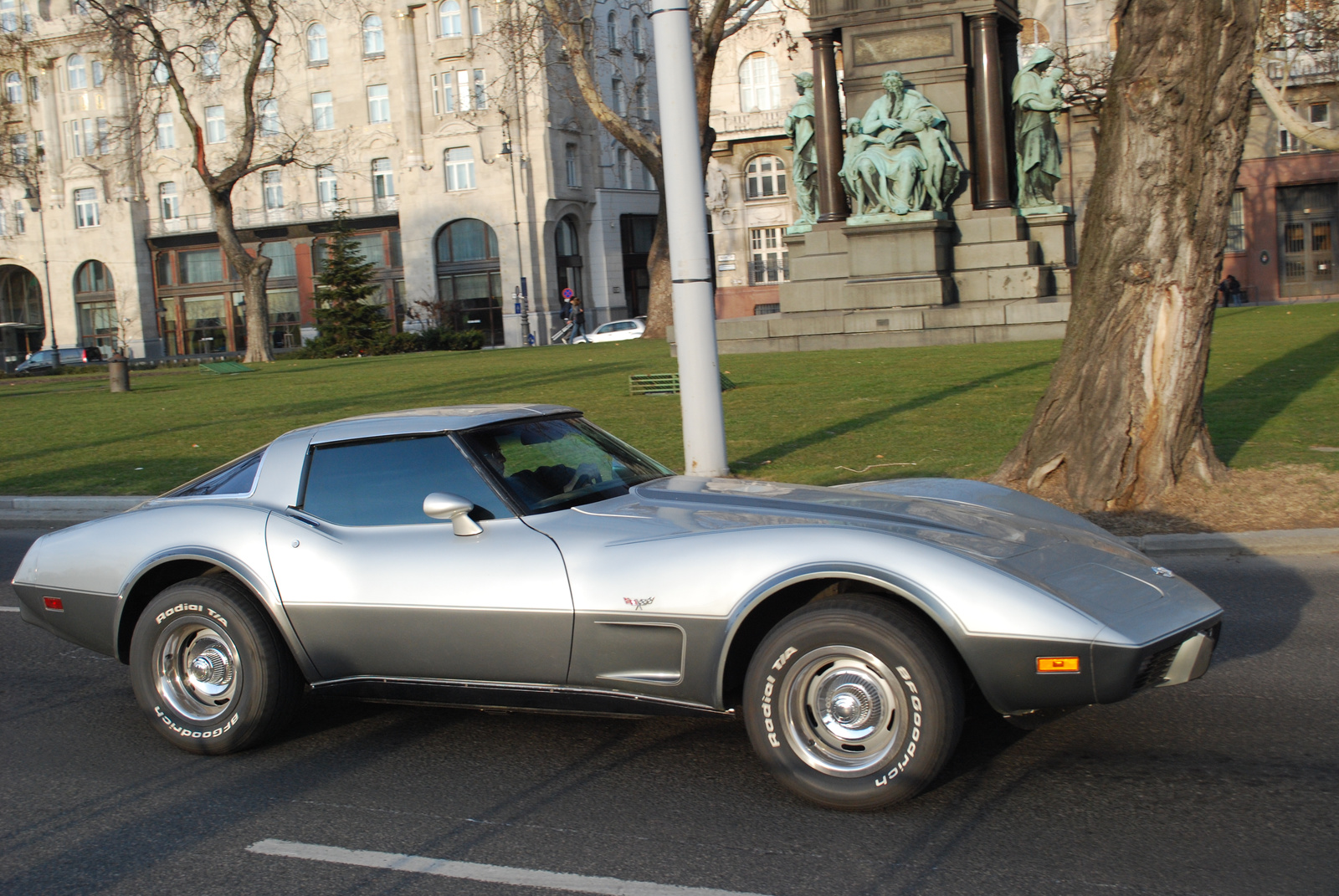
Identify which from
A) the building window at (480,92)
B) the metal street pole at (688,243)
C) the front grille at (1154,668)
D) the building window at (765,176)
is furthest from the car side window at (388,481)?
the building window at (480,92)

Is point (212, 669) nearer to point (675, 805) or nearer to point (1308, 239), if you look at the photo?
point (675, 805)

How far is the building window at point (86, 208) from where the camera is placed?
67.2 meters

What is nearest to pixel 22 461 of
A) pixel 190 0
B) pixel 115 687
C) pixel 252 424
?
pixel 252 424

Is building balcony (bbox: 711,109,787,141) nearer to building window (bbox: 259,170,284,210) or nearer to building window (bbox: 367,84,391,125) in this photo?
building window (bbox: 367,84,391,125)

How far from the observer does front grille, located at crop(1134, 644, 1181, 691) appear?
3.90m

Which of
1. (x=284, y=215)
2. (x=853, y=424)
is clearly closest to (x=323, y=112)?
(x=284, y=215)

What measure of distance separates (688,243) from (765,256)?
4410 cm

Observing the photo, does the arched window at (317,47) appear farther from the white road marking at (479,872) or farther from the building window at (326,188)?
the white road marking at (479,872)

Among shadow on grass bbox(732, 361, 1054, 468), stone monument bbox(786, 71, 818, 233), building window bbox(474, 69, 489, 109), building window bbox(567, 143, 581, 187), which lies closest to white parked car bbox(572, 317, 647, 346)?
building window bbox(567, 143, 581, 187)

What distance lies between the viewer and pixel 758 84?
52125 millimetres

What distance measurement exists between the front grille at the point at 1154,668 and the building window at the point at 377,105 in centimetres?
6049

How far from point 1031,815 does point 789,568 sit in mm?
1101

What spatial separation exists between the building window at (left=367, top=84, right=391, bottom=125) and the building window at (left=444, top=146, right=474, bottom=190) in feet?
13.7

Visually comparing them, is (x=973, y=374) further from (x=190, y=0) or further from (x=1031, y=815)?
(x=190, y=0)
